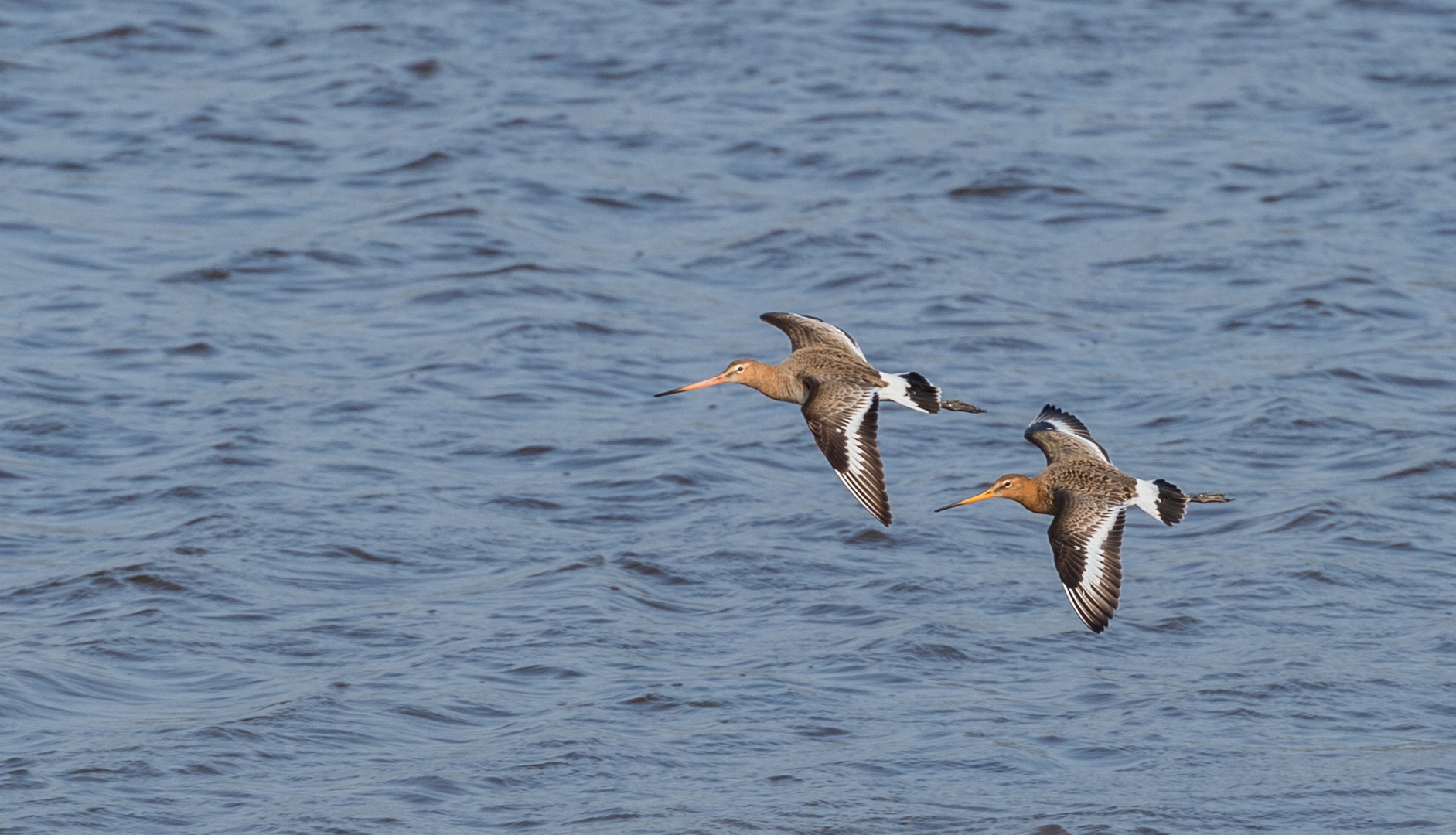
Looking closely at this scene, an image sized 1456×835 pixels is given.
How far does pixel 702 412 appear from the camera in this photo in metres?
14.7

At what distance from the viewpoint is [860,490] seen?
28.9ft

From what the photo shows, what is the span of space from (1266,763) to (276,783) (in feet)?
15.3

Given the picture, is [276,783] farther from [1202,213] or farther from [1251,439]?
[1202,213]

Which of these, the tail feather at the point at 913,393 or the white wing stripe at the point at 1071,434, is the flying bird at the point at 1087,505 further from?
the tail feather at the point at 913,393

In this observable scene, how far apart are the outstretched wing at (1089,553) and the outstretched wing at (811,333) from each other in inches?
61.3

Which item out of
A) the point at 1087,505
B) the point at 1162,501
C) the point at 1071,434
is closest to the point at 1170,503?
the point at 1162,501

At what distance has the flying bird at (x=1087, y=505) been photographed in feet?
28.6

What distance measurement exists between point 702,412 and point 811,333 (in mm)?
4204

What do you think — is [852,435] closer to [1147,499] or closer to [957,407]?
[957,407]

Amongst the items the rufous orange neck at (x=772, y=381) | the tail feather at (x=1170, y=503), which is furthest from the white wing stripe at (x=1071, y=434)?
the rufous orange neck at (x=772, y=381)

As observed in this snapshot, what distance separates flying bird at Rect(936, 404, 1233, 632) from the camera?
28.6 feet

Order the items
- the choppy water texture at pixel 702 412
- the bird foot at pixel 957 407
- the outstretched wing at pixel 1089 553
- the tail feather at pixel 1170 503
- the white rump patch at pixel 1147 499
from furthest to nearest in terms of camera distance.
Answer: the choppy water texture at pixel 702 412 < the bird foot at pixel 957 407 < the white rump patch at pixel 1147 499 < the tail feather at pixel 1170 503 < the outstretched wing at pixel 1089 553

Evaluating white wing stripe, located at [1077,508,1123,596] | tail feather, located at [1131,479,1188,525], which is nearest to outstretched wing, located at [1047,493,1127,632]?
white wing stripe, located at [1077,508,1123,596]

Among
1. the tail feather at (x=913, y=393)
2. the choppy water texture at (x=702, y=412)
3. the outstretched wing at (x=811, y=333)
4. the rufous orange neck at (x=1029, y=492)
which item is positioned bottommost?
the choppy water texture at (x=702, y=412)
